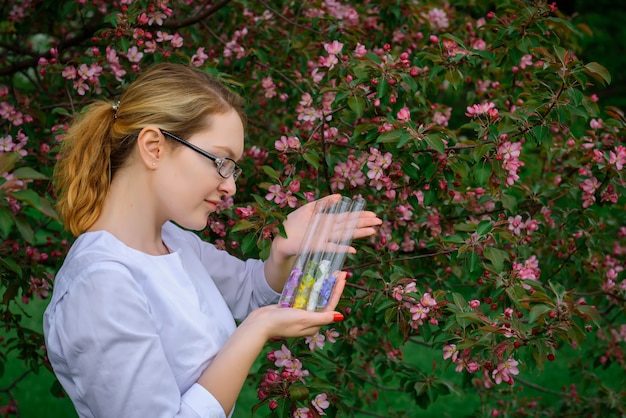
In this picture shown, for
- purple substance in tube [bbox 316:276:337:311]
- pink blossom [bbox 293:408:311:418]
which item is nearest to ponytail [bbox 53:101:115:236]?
purple substance in tube [bbox 316:276:337:311]

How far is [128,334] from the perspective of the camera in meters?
1.72

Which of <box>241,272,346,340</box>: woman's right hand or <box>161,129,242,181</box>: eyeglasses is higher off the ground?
<box>161,129,242,181</box>: eyeglasses

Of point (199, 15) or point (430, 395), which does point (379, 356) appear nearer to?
point (430, 395)

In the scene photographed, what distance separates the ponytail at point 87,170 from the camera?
6.57ft

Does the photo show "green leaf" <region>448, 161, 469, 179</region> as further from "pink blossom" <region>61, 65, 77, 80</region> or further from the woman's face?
"pink blossom" <region>61, 65, 77, 80</region>

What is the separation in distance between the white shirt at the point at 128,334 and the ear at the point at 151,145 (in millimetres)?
215

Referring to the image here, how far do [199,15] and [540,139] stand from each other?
1711 mm

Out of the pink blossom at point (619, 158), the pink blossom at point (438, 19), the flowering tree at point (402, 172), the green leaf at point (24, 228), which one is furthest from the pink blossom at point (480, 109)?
the green leaf at point (24, 228)

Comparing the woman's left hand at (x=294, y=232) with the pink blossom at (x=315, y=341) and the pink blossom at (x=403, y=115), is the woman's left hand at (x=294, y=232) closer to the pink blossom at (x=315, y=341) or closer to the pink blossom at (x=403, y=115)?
the pink blossom at (x=315, y=341)

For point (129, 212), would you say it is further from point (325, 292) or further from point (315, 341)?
point (315, 341)

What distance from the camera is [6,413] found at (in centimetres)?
370

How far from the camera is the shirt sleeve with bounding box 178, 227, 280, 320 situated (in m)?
2.45

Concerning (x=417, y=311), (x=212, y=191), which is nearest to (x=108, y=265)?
(x=212, y=191)

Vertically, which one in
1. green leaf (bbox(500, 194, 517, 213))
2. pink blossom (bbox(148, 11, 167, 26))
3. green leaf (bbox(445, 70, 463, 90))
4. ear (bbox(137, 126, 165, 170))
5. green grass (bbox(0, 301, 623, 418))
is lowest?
green grass (bbox(0, 301, 623, 418))
